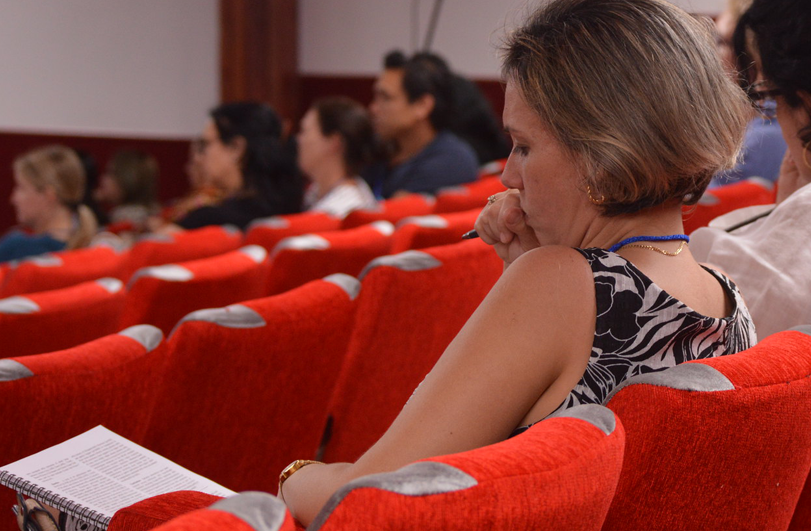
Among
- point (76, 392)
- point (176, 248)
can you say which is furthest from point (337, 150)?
point (76, 392)

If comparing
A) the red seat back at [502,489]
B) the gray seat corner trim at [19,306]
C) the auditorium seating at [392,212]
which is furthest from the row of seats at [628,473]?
the auditorium seating at [392,212]

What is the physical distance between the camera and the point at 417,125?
360cm

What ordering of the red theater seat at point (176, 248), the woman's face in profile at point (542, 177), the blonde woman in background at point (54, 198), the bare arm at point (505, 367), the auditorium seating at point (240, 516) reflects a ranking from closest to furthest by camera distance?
the auditorium seating at point (240, 516)
the bare arm at point (505, 367)
the woman's face in profile at point (542, 177)
the red theater seat at point (176, 248)
the blonde woman in background at point (54, 198)

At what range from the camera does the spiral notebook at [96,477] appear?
2.41 ft

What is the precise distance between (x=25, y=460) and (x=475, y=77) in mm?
5082

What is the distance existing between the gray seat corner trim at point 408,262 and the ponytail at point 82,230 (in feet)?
8.53

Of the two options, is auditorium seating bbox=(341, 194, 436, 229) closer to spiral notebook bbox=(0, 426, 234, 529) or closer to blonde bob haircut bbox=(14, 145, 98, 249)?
spiral notebook bbox=(0, 426, 234, 529)

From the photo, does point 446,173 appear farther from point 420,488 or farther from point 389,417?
point 420,488

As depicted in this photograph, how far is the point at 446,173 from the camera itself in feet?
11.4

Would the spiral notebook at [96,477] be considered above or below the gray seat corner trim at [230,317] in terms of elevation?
below

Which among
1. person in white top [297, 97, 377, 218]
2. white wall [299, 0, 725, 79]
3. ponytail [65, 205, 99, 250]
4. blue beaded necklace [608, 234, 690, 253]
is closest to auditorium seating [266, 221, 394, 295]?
blue beaded necklace [608, 234, 690, 253]

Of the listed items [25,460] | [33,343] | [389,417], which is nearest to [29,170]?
[33,343]

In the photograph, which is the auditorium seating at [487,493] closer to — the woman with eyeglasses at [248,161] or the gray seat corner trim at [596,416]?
the gray seat corner trim at [596,416]

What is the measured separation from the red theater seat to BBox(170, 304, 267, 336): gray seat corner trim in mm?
1118
